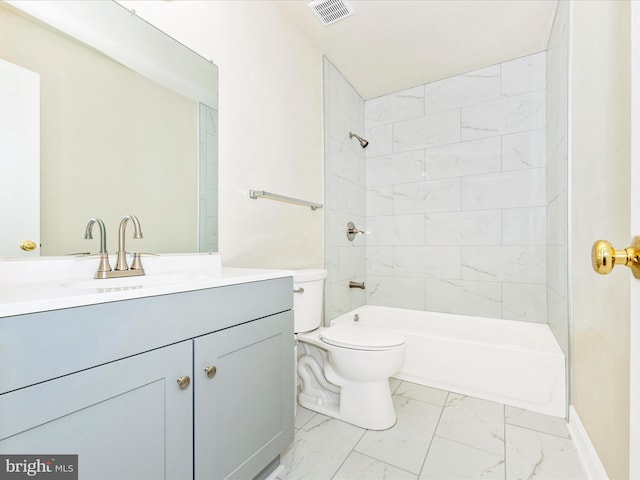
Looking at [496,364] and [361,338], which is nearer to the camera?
[361,338]

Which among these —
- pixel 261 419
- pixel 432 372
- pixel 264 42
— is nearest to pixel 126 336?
pixel 261 419

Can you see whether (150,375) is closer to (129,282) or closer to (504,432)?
(129,282)

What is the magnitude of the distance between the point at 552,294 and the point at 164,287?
2.38 meters

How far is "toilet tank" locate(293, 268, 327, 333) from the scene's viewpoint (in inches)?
67.8

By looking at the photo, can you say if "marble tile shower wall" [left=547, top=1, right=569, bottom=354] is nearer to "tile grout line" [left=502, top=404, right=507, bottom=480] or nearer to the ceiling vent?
"tile grout line" [left=502, top=404, right=507, bottom=480]

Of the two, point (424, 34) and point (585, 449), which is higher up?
point (424, 34)

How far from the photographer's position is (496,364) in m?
1.90

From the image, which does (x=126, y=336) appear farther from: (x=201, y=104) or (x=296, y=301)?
(x=201, y=104)

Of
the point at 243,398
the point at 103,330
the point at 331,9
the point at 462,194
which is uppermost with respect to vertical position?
the point at 331,9

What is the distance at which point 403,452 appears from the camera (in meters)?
1.43

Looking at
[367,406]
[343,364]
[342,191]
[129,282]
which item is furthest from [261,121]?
[367,406]

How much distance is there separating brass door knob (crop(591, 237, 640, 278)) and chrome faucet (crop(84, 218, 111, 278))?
1.32 metres

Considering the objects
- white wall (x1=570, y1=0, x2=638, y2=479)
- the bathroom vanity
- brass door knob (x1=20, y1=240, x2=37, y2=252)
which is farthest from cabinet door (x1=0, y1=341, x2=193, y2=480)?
white wall (x1=570, y1=0, x2=638, y2=479)

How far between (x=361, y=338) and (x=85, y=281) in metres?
1.24
